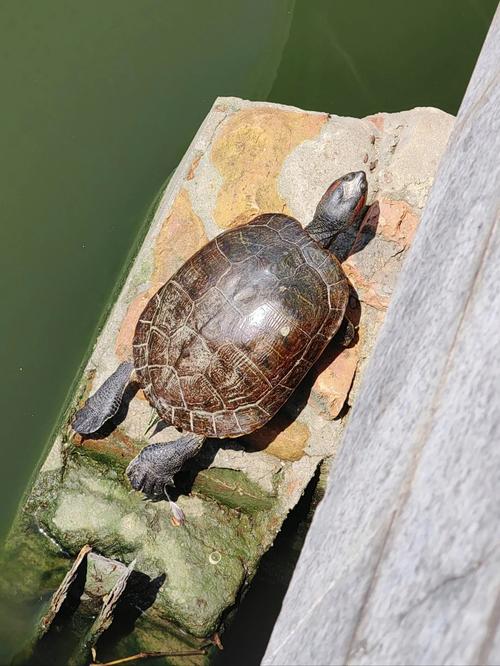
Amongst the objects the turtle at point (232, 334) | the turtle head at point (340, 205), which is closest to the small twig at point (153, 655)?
the turtle at point (232, 334)

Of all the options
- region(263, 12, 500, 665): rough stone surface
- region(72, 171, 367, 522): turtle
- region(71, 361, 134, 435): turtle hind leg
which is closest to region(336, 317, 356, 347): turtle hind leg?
region(72, 171, 367, 522): turtle

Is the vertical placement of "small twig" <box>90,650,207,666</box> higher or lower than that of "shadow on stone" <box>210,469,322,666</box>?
lower

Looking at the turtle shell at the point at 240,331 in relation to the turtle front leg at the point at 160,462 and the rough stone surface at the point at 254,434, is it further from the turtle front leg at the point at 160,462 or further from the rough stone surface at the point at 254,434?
the rough stone surface at the point at 254,434

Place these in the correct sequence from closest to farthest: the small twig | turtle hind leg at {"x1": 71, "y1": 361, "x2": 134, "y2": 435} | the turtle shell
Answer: the turtle shell, turtle hind leg at {"x1": 71, "y1": 361, "x2": 134, "y2": 435}, the small twig

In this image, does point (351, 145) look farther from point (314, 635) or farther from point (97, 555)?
point (314, 635)

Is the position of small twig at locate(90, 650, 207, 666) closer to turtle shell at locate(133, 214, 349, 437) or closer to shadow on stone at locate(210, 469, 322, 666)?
shadow on stone at locate(210, 469, 322, 666)

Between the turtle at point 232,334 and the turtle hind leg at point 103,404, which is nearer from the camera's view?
the turtle at point 232,334

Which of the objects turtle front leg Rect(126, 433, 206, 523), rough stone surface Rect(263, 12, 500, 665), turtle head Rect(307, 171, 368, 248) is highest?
turtle head Rect(307, 171, 368, 248)

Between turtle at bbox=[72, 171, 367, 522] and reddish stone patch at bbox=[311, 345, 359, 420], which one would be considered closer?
turtle at bbox=[72, 171, 367, 522]
